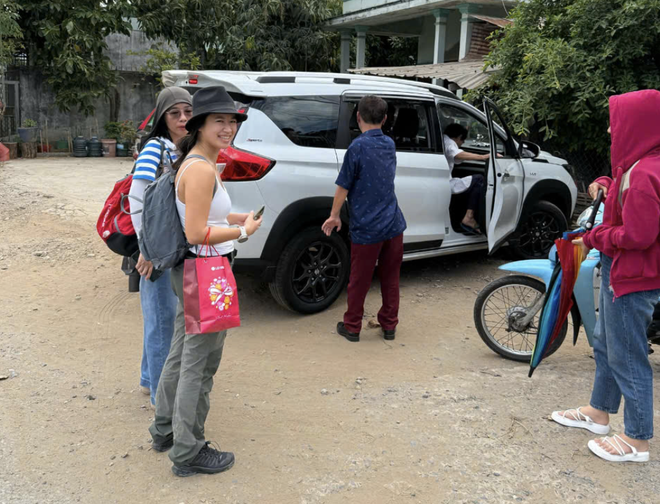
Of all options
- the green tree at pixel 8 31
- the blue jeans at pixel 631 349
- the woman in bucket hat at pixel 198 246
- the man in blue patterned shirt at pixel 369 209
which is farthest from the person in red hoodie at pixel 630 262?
the green tree at pixel 8 31

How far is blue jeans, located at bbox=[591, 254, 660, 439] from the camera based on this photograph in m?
3.10

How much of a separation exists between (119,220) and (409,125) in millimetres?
3320

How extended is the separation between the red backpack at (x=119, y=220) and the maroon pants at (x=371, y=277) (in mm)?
1919

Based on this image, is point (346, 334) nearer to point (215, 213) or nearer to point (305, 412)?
point (305, 412)

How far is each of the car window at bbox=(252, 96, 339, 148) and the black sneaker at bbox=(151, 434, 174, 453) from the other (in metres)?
2.66

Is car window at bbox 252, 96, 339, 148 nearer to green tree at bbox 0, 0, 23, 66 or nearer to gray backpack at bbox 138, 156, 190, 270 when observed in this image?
gray backpack at bbox 138, 156, 190, 270

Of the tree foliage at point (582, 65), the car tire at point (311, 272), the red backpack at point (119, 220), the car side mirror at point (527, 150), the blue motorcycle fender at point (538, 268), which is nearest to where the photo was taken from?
the red backpack at point (119, 220)

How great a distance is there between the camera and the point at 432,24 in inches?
734

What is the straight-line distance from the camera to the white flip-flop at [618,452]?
3244 millimetres

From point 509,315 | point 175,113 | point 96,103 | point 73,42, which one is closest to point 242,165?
point 175,113

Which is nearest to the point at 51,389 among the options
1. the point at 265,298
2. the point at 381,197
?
the point at 265,298

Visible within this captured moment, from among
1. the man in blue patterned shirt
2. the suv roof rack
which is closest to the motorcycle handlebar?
the man in blue patterned shirt

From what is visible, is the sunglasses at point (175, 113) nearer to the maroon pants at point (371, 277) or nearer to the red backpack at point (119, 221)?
the red backpack at point (119, 221)

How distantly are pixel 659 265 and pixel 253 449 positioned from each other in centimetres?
226
